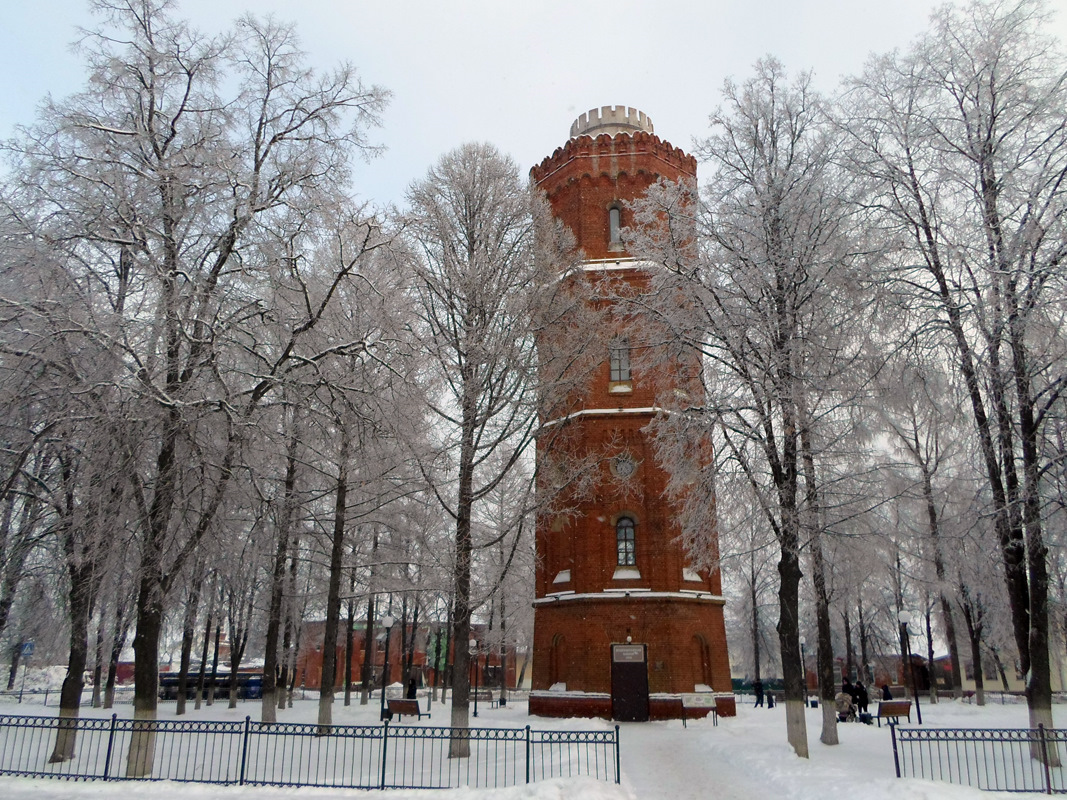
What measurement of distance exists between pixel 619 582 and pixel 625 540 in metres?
1.46

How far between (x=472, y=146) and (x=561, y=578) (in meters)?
14.1

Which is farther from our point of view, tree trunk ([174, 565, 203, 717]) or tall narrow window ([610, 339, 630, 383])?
tall narrow window ([610, 339, 630, 383])

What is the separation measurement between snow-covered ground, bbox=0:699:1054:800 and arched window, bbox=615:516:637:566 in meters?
5.10

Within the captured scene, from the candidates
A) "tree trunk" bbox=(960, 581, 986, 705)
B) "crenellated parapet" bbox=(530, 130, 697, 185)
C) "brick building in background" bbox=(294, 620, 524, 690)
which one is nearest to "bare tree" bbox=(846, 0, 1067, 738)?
"crenellated parapet" bbox=(530, 130, 697, 185)

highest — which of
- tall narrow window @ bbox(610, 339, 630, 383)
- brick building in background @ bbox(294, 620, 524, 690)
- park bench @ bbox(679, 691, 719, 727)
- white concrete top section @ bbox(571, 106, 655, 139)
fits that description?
white concrete top section @ bbox(571, 106, 655, 139)

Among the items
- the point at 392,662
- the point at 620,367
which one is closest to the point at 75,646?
the point at 620,367

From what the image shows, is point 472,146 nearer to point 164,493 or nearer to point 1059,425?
point 164,493

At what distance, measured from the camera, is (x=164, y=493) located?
12.4m

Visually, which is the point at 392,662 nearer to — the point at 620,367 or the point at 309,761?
the point at 620,367

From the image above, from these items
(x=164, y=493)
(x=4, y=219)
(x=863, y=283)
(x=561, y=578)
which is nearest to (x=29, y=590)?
(x=164, y=493)

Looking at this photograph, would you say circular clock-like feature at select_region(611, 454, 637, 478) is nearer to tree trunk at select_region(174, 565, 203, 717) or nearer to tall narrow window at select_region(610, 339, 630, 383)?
tall narrow window at select_region(610, 339, 630, 383)

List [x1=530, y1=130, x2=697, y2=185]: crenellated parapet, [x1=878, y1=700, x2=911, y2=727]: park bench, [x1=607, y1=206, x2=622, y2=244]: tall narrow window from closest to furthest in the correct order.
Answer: [x1=878, y1=700, x2=911, y2=727]: park bench → [x1=607, y1=206, x2=622, y2=244]: tall narrow window → [x1=530, y1=130, x2=697, y2=185]: crenellated parapet

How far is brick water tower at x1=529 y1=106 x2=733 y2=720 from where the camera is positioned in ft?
77.2

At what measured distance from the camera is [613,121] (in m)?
31.4
